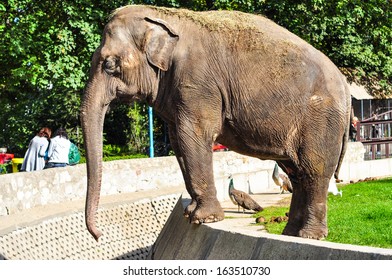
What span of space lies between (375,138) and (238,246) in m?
15.5

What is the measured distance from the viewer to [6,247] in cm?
877

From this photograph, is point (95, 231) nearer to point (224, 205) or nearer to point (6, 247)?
point (6, 247)

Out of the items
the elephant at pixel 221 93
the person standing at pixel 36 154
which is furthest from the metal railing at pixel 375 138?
the elephant at pixel 221 93

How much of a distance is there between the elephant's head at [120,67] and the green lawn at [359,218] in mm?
2279

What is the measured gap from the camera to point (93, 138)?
23.5ft

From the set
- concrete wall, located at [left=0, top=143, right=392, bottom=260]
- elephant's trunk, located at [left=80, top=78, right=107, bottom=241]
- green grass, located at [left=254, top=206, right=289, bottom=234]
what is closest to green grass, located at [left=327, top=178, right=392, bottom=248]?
green grass, located at [left=254, top=206, right=289, bottom=234]

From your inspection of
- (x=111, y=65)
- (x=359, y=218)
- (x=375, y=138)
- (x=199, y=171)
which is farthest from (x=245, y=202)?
(x=375, y=138)

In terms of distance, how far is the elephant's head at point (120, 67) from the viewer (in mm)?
7137

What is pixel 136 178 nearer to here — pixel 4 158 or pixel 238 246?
pixel 238 246

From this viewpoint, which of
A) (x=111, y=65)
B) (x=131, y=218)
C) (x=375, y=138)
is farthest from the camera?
(x=375, y=138)

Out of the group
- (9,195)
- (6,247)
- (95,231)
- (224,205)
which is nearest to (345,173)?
(224,205)

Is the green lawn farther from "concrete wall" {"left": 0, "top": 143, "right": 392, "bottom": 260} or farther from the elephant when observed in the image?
"concrete wall" {"left": 0, "top": 143, "right": 392, "bottom": 260}

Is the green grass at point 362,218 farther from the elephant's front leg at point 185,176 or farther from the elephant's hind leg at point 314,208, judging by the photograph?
the elephant's front leg at point 185,176

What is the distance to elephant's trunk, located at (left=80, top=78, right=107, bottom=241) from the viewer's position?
7113mm
